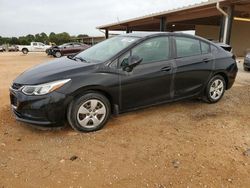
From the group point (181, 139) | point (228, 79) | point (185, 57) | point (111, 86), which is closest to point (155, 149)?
point (181, 139)

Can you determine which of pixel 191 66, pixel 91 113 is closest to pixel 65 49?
pixel 191 66

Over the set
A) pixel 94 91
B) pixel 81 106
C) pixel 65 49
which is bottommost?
pixel 65 49

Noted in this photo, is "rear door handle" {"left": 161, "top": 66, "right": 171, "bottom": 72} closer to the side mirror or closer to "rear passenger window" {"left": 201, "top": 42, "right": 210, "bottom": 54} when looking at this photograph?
the side mirror

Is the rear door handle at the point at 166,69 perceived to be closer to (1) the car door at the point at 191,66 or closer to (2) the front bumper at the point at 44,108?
(1) the car door at the point at 191,66

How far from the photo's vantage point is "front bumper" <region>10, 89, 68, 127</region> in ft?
12.4

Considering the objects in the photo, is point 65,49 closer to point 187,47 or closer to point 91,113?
point 187,47

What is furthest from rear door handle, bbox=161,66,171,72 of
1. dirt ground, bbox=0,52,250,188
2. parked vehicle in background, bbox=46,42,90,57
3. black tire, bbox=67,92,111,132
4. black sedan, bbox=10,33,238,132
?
parked vehicle in background, bbox=46,42,90,57

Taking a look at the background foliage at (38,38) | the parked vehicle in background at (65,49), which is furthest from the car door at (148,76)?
the background foliage at (38,38)

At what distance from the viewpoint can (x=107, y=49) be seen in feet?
15.6

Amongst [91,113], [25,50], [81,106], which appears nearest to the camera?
[81,106]

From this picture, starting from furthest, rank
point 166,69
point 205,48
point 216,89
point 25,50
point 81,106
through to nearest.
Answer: point 25,50
point 216,89
point 205,48
point 166,69
point 81,106

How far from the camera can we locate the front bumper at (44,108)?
3.77m

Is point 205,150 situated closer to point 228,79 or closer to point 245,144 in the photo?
point 245,144

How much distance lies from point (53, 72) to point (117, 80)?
3.17 feet
